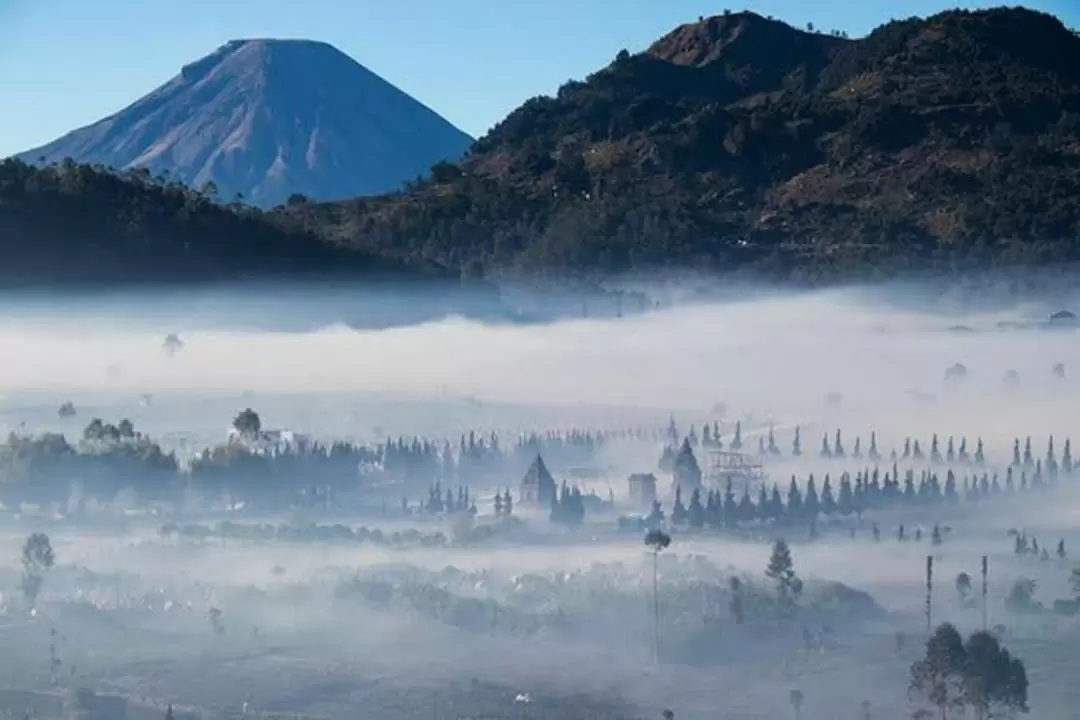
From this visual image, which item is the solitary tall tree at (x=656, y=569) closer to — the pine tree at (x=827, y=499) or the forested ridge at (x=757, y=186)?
the pine tree at (x=827, y=499)

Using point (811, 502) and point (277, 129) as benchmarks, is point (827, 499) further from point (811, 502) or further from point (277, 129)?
point (277, 129)

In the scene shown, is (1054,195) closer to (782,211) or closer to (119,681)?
(782,211)

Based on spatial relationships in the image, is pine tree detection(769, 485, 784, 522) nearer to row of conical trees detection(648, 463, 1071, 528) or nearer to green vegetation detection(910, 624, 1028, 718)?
row of conical trees detection(648, 463, 1071, 528)

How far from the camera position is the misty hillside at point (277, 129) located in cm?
6681

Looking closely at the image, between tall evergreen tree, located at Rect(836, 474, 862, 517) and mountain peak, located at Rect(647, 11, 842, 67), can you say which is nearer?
tall evergreen tree, located at Rect(836, 474, 862, 517)

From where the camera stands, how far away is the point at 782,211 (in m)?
34.9

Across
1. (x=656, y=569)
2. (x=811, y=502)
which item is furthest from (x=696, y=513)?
(x=656, y=569)

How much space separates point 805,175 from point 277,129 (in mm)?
39780

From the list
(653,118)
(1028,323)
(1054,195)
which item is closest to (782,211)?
(1054,195)

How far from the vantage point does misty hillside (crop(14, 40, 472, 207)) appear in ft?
219

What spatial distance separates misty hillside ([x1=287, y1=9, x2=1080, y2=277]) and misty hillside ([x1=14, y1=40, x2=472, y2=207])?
792 inches

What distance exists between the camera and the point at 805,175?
36.8m

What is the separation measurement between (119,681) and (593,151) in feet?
112

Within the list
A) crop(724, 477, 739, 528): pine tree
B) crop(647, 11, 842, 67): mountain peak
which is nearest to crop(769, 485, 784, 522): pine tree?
crop(724, 477, 739, 528): pine tree
